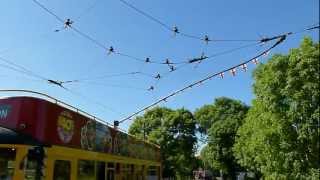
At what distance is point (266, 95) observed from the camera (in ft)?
100

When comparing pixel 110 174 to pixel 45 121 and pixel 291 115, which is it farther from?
pixel 291 115

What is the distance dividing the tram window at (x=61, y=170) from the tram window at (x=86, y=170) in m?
0.86

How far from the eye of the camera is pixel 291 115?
1105 inches

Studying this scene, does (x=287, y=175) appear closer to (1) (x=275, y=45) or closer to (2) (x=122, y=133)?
(2) (x=122, y=133)

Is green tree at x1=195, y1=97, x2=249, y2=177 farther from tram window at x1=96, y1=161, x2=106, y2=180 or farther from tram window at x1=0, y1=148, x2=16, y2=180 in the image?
tram window at x1=0, y1=148, x2=16, y2=180

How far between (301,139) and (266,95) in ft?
13.4

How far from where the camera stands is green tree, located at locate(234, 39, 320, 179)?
27219 mm

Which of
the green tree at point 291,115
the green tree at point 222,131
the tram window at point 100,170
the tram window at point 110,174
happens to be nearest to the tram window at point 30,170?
the tram window at point 100,170

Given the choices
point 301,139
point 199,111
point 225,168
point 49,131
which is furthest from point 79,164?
point 199,111

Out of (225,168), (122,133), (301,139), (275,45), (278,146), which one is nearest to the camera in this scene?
(275,45)

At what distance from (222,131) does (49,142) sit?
49.4 m

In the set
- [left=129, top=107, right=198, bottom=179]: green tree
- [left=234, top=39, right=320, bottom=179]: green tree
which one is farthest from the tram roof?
[left=129, top=107, right=198, bottom=179]: green tree

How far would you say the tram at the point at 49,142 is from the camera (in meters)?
13.4

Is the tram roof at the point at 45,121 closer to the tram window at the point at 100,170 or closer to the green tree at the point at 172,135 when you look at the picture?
the tram window at the point at 100,170
